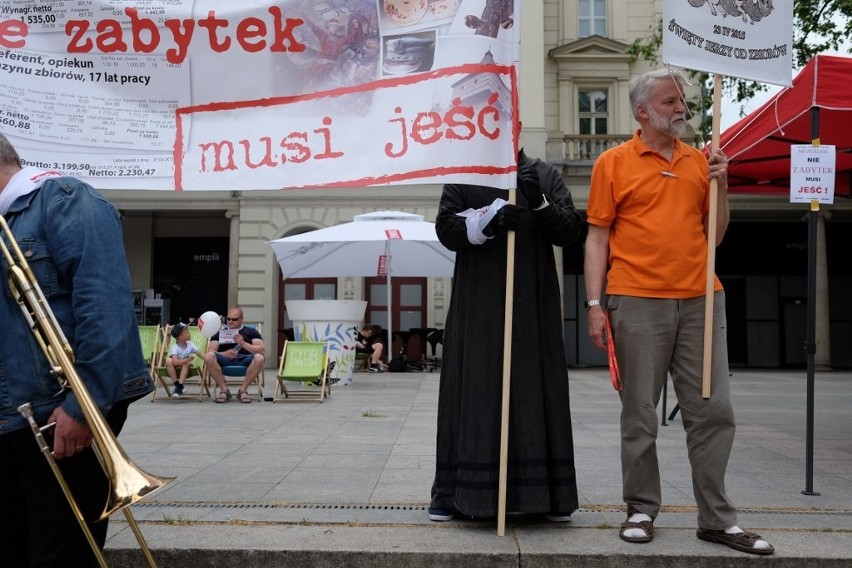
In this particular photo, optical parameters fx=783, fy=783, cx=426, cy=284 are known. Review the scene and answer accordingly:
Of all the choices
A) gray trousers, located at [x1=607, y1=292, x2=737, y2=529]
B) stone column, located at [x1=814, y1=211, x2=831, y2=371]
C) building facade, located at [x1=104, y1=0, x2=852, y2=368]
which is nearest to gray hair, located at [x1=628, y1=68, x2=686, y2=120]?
gray trousers, located at [x1=607, y1=292, x2=737, y2=529]

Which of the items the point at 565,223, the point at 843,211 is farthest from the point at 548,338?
the point at 843,211

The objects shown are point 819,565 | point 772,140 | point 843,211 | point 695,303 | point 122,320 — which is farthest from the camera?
point 843,211

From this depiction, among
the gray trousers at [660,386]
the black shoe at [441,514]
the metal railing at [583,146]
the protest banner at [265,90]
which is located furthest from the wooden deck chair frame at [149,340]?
the metal railing at [583,146]

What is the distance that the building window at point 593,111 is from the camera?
22359mm

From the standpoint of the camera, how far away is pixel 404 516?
4066mm

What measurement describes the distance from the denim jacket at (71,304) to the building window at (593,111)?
20.9 meters

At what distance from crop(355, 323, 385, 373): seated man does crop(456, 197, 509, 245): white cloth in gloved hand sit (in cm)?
1373

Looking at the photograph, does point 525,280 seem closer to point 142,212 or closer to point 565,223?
point 565,223

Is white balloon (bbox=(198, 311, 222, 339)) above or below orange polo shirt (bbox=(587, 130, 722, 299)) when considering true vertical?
below

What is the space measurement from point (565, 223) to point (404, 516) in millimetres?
1716

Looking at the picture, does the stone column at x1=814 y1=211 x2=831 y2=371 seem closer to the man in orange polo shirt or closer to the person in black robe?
the man in orange polo shirt

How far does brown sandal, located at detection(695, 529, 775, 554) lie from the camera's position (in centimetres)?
340

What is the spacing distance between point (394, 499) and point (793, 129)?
494 cm

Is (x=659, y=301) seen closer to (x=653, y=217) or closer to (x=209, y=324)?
(x=653, y=217)
